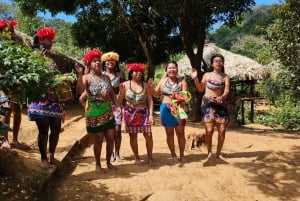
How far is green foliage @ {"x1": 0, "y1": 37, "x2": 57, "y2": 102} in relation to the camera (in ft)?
11.8

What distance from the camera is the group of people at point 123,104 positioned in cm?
531

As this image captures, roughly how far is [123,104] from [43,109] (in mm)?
1534

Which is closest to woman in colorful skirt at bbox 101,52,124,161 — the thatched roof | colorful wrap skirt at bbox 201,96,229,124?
colorful wrap skirt at bbox 201,96,229,124

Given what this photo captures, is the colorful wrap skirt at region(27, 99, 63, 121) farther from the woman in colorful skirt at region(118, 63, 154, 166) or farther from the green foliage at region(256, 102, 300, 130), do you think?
the green foliage at region(256, 102, 300, 130)

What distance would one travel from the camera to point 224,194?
517 cm

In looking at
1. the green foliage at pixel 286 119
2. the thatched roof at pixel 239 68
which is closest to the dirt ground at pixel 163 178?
the green foliage at pixel 286 119

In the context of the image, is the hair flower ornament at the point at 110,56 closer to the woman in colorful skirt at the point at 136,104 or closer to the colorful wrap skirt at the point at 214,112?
the woman in colorful skirt at the point at 136,104

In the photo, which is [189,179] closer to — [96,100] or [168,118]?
[168,118]

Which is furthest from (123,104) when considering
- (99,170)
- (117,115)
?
(99,170)

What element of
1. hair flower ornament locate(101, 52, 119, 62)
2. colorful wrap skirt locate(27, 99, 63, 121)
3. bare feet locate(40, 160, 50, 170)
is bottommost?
bare feet locate(40, 160, 50, 170)

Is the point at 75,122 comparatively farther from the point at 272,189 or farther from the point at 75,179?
the point at 272,189

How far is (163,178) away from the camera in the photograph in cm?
550

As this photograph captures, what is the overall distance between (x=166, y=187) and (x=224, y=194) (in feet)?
2.30

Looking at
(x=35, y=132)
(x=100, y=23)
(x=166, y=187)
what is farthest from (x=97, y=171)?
(x=100, y=23)
